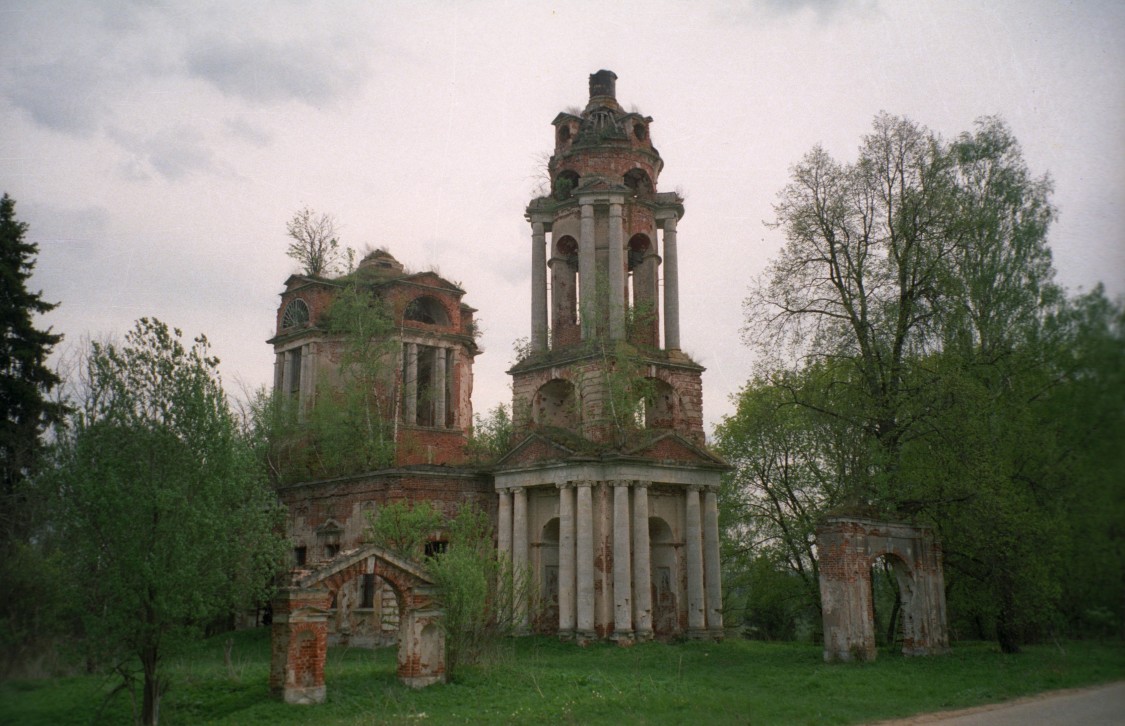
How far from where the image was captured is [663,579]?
987 inches

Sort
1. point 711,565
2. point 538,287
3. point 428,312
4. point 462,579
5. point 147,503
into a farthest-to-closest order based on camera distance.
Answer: point 428,312 → point 538,287 → point 711,565 → point 462,579 → point 147,503

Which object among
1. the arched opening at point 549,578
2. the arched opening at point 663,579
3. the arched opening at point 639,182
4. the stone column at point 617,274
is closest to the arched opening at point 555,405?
the stone column at point 617,274

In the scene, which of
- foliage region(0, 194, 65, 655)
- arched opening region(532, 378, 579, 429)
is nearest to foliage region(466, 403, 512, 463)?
arched opening region(532, 378, 579, 429)

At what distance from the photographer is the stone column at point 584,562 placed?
22.7m

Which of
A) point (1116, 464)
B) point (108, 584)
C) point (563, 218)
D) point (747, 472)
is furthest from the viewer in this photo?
point (747, 472)

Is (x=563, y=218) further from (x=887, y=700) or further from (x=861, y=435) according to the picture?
(x=887, y=700)

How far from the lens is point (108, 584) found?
1267 centimetres

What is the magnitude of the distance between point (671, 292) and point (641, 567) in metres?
9.22

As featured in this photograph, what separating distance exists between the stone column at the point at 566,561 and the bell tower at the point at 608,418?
0.04 m

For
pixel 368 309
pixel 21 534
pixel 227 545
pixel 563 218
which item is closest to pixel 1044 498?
pixel 227 545

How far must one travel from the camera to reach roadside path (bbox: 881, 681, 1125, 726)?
464 inches

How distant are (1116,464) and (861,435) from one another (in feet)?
66.2

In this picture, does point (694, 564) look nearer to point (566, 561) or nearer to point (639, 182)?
point (566, 561)

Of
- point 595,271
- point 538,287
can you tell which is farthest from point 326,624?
point 538,287
